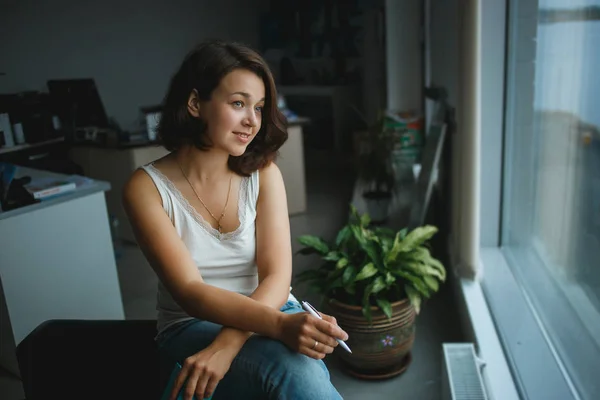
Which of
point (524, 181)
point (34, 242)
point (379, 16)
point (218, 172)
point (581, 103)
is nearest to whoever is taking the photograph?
point (218, 172)

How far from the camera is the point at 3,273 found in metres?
2.27

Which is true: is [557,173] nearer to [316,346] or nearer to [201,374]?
[316,346]

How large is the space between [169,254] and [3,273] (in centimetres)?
134

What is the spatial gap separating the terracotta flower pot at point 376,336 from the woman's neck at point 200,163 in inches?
40.7

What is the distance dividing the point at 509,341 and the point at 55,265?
6.32 feet

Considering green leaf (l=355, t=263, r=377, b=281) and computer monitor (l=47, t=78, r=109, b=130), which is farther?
computer monitor (l=47, t=78, r=109, b=130)

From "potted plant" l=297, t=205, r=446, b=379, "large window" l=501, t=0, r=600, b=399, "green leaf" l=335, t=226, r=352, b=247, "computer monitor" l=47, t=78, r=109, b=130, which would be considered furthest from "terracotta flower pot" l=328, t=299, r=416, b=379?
"computer monitor" l=47, t=78, r=109, b=130

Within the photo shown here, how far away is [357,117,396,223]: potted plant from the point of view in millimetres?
4172

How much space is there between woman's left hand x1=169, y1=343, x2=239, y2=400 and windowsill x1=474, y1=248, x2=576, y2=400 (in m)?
1.24

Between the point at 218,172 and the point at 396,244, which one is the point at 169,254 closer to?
the point at 218,172

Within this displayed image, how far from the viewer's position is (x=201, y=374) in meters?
1.12

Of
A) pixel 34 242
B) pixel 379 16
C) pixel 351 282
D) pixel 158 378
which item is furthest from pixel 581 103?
pixel 379 16

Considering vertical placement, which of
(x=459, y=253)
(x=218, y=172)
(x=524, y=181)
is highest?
(x=218, y=172)

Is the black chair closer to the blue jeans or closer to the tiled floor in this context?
the blue jeans
